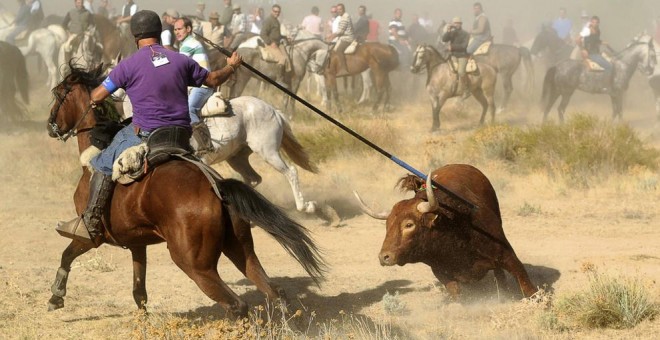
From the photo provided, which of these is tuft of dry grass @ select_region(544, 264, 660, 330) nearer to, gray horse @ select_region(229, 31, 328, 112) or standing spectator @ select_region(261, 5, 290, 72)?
gray horse @ select_region(229, 31, 328, 112)

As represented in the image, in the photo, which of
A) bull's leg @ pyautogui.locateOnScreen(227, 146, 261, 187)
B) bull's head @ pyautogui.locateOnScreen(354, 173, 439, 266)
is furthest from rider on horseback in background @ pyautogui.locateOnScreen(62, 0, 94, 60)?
bull's head @ pyautogui.locateOnScreen(354, 173, 439, 266)

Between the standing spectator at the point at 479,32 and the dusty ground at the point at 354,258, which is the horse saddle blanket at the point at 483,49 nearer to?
the standing spectator at the point at 479,32

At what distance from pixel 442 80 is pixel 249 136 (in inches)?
414

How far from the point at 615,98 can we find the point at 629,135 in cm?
759

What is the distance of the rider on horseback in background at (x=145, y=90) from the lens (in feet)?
22.3

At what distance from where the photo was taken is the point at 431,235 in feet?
25.8

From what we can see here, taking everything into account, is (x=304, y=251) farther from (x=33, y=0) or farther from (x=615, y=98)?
(x=33, y=0)

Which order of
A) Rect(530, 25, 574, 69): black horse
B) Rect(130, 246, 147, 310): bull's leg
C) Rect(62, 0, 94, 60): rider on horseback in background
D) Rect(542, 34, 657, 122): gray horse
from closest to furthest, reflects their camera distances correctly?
Rect(130, 246, 147, 310): bull's leg
Rect(542, 34, 657, 122): gray horse
Rect(62, 0, 94, 60): rider on horseback in background
Rect(530, 25, 574, 69): black horse

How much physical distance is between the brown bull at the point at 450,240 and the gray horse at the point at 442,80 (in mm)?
13109

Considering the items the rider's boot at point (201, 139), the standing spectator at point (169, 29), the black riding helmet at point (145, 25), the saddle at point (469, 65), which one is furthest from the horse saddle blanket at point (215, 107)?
the saddle at point (469, 65)

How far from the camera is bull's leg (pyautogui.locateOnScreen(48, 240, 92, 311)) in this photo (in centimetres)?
789

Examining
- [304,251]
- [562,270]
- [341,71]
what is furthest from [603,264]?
[341,71]

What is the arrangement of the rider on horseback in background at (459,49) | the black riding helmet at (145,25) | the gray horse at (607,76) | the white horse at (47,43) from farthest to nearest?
the white horse at (47,43) < the gray horse at (607,76) < the rider on horseback in background at (459,49) < the black riding helmet at (145,25)

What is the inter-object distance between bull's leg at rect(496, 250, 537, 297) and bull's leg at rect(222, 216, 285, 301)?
7.01ft
